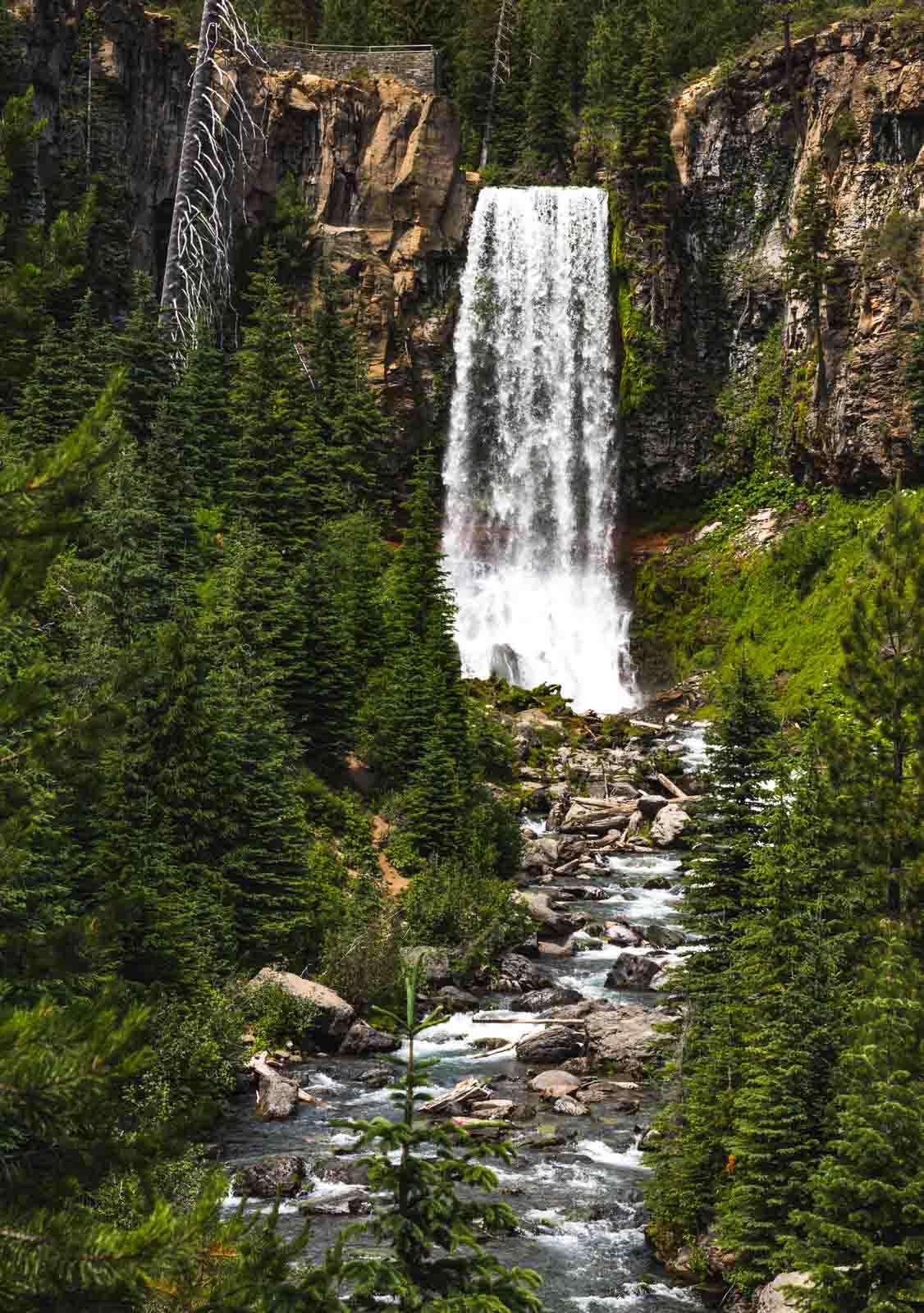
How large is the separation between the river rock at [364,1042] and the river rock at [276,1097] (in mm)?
2299

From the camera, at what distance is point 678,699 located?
49.8 meters

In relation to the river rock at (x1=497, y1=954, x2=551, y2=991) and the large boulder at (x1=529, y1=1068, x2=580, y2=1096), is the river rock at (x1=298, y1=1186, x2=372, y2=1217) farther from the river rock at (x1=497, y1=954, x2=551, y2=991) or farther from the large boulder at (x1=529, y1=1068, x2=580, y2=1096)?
the river rock at (x1=497, y1=954, x2=551, y2=991)

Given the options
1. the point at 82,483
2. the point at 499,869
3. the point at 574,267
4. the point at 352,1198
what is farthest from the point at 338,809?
the point at 574,267

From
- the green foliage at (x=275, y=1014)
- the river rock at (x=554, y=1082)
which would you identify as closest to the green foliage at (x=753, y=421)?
the river rock at (x=554, y=1082)

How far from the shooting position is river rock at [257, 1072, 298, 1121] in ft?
60.3

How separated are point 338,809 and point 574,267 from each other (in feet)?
122

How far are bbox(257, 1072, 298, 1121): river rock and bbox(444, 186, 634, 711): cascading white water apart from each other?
3772cm

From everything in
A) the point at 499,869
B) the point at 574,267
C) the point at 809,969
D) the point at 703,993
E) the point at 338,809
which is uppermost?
the point at 574,267

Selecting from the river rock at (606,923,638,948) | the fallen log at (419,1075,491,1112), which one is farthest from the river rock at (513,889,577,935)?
the fallen log at (419,1075,491,1112)

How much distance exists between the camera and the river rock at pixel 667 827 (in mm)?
35625

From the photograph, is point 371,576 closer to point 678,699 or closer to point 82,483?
point 678,699

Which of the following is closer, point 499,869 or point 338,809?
point 338,809

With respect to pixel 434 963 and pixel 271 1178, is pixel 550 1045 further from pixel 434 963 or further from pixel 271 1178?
pixel 271 1178

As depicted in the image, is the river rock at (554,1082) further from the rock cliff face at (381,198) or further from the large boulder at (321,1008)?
the rock cliff face at (381,198)
